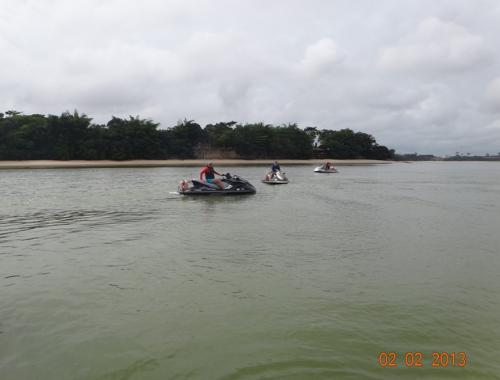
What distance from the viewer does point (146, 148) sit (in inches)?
3620

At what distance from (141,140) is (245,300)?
86747 millimetres

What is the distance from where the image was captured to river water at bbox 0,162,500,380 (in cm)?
544

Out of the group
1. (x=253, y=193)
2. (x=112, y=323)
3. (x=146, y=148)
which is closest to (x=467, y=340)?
(x=112, y=323)

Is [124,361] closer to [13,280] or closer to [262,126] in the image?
[13,280]

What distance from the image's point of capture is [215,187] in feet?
83.7

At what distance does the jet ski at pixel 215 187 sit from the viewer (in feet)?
83.3

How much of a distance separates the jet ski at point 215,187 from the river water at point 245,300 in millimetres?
9760

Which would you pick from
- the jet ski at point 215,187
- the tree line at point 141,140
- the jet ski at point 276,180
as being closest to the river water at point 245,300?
the jet ski at point 215,187

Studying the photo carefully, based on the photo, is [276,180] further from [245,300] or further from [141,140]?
[141,140]
